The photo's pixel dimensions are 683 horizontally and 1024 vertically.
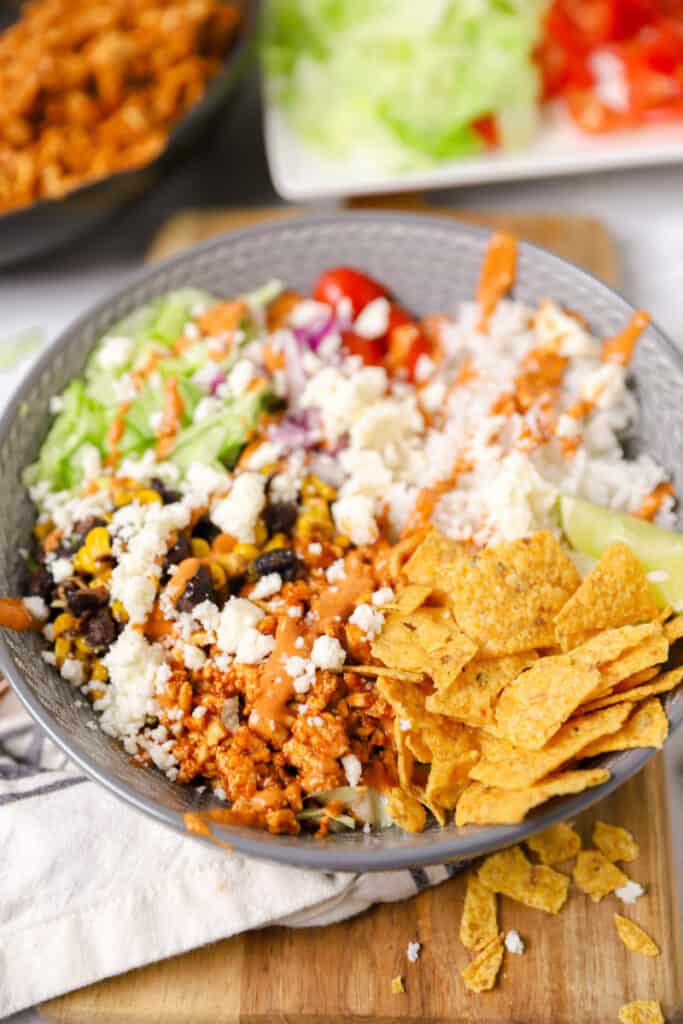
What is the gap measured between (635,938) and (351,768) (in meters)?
0.63

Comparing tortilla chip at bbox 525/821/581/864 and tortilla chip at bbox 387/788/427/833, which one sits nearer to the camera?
tortilla chip at bbox 387/788/427/833

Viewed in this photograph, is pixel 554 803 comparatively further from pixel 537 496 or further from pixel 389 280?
pixel 389 280

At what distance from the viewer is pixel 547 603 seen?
200 cm

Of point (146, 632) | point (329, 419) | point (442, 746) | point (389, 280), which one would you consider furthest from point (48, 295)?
point (442, 746)

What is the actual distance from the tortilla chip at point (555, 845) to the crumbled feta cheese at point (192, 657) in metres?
0.73

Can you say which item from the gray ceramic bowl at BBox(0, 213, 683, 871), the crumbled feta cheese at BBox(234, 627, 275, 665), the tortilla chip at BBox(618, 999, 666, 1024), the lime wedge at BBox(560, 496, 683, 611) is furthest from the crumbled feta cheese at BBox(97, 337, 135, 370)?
the tortilla chip at BBox(618, 999, 666, 1024)

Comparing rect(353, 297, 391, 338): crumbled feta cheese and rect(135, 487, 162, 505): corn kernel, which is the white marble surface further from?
rect(135, 487, 162, 505): corn kernel

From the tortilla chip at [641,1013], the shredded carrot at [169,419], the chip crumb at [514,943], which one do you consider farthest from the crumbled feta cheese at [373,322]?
the tortilla chip at [641,1013]

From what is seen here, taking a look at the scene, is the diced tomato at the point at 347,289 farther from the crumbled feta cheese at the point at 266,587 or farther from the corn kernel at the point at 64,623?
the corn kernel at the point at 64,623

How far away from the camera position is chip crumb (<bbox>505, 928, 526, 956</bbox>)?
198 cm

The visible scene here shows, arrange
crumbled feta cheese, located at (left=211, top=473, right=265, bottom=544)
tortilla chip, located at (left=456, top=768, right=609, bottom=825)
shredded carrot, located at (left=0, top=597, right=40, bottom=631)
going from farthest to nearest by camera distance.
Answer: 1. crumbled feta cheese, located at (left=211, top=473, right=265, bottom=544)
2. shredded carrot, located at (left=0, top=597, right=40, bottom=631)
3. tortilla chip, located at (left=456, top=768, right=609, bottom=825)

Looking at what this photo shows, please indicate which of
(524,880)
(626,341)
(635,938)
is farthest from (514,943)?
(626,341)

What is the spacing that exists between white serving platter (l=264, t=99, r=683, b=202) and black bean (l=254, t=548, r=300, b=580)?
1.56 m

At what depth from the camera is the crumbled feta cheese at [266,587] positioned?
2.09 meters
